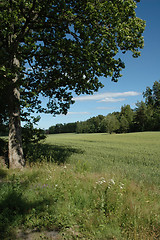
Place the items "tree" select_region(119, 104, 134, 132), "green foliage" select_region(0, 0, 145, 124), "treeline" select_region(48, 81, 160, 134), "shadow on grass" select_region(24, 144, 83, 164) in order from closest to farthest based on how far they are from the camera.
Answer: "green foliage" select_region(0, 0, 145, 124) → "shadow on grass" select_region(24, 144, 83, 164) → "treeline" select_region(48, 81, 160, 134) → "tree" select_region(119, 104, 134, 132)

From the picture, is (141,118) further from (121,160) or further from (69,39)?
(69,39)

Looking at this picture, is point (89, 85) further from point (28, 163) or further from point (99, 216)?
point (99, 216)

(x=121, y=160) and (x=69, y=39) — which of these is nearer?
(x=69, y=39)

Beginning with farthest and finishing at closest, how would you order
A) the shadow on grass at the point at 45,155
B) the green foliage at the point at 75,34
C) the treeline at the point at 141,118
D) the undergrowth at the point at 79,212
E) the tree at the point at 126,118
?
the tree at the point at 126,118 < the treeline at the point at 141,118 < the shadow on grass at the point at 45,155 < the green foliage at the point at 75,34 < the undergrowth at the point at 79,212

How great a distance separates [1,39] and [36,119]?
17.9 ft

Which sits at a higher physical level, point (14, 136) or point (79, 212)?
point (14, 136)

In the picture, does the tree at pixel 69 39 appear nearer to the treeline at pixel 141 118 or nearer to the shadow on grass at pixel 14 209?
the shadow on grass at pixel 14 209

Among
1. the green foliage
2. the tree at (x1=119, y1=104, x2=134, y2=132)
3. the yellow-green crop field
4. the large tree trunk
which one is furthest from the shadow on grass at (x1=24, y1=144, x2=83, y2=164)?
the tree at (x1=119, y1=104, x2=134, y2=132)

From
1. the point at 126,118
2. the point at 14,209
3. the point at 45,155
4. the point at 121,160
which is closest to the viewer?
the point at 14,209

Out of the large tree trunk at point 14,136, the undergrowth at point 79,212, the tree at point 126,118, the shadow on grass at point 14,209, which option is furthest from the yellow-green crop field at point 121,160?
the tree at point 126,118

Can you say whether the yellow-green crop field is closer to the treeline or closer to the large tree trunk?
the large tree trunk

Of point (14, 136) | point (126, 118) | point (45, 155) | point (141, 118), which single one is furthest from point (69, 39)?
point (126, 118)

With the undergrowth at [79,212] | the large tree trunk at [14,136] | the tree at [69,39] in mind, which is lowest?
the undergrowth at [79,212]

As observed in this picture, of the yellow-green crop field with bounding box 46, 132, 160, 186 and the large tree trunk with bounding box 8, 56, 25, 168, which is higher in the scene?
the large tree trunk with bounding box 8, 56, 25, 168
